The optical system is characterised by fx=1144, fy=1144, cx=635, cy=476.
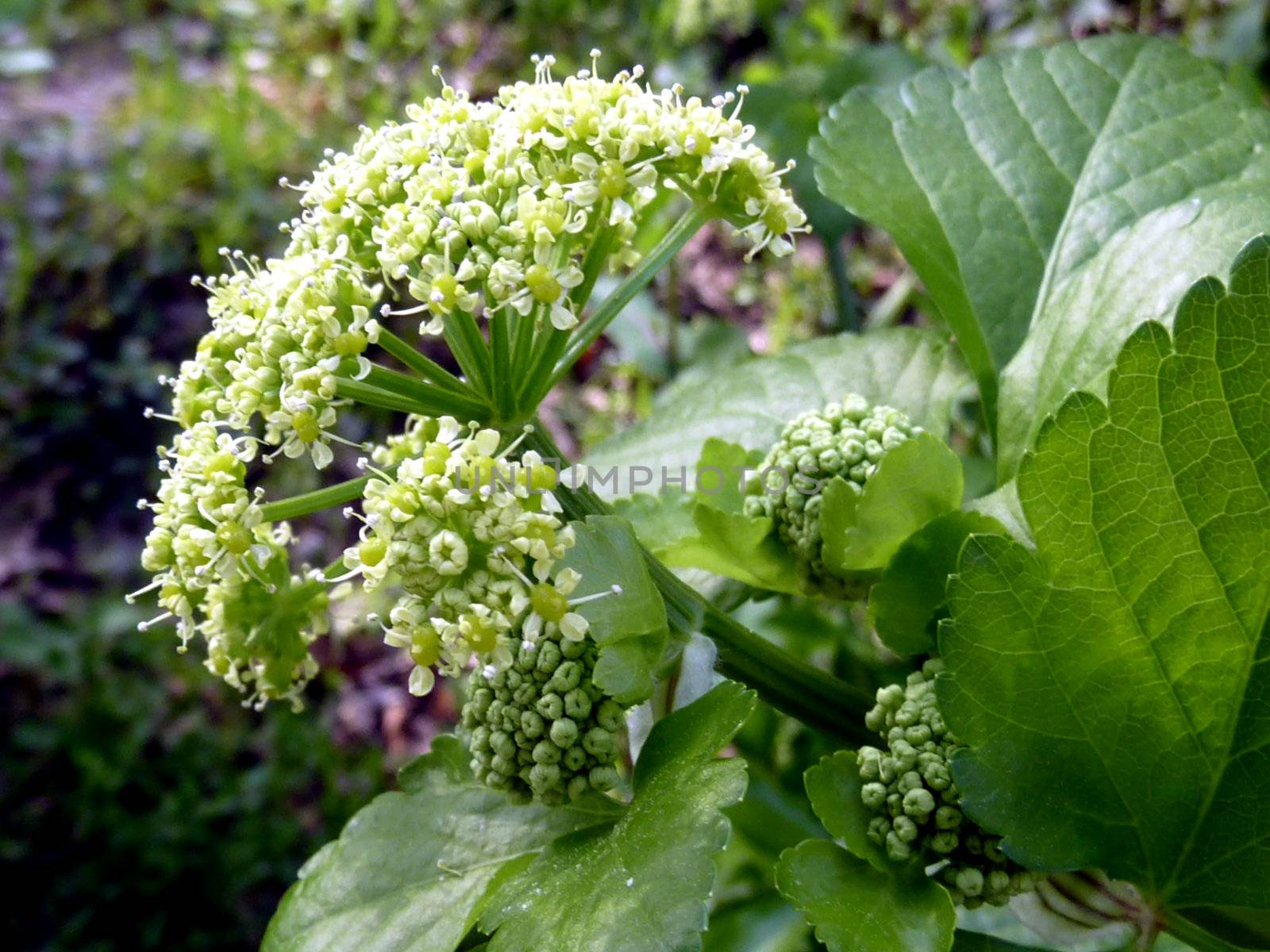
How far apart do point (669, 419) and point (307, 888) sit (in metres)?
0.60

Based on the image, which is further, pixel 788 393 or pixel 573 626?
pixel 788 393

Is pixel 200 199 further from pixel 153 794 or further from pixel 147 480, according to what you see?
pixel 153 794

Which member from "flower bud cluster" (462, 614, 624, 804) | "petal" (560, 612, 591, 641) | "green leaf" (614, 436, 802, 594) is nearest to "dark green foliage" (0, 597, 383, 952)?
"green leaf" (614, 436, 802, 594)

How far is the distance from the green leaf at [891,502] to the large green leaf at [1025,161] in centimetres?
14

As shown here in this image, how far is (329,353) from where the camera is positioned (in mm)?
755

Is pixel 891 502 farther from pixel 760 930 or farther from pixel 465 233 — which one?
pixel 760 930

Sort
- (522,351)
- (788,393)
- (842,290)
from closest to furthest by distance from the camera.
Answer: (522,351)
(788,393)
(842,290)

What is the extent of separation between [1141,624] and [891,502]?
0.60 feet

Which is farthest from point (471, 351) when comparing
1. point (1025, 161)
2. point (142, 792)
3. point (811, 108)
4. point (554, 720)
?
point (142, 792)

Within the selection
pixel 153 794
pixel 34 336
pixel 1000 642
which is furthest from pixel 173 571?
pixel 34 336

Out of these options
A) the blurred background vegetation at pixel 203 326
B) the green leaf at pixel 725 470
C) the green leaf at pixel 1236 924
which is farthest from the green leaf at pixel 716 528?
the blurred background vegetation at pixel 203 326

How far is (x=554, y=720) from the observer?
760 millimetres

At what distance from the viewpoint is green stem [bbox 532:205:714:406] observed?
0.80 metres

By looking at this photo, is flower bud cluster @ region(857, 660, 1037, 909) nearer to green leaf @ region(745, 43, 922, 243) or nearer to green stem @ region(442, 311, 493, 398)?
green stem @ region(442, 311, 493, 398)
